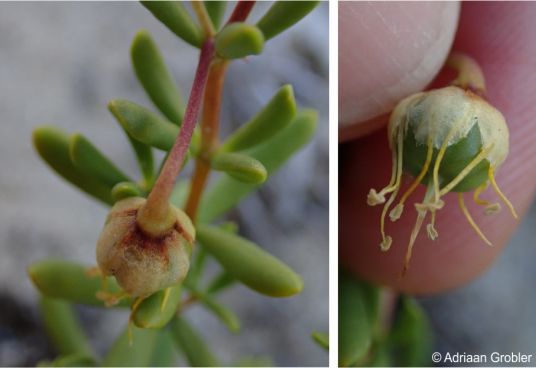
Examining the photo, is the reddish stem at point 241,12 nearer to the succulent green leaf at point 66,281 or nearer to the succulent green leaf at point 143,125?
the succulent green leaf at point 143,125

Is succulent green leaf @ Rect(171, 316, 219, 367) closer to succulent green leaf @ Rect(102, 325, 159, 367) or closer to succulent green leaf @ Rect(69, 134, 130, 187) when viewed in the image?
succulent green leaf @ Rect(102, 325, 159, 367)

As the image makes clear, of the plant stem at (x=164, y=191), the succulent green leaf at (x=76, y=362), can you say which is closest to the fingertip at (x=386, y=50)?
the plant stem at (x=164, y=191)

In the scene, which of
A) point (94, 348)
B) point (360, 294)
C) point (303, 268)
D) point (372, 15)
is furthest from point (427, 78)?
point (94, 348)

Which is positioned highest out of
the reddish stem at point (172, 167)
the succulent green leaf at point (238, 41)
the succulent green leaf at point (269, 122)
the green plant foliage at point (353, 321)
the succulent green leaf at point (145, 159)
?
the succulent green leaf at point (238, 41)

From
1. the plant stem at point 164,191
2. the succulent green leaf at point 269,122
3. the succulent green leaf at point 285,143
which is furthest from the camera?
the succulent green leaf at point 285,143

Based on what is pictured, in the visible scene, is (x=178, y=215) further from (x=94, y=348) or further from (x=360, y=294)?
(x=94, y=348)

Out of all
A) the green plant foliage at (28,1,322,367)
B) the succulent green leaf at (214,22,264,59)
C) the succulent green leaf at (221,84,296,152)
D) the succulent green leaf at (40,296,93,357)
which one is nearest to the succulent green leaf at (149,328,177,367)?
the green plant foliage at (28,1,322,367)
